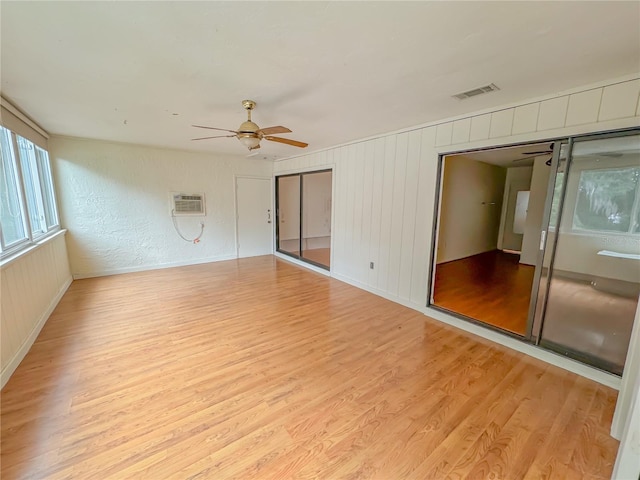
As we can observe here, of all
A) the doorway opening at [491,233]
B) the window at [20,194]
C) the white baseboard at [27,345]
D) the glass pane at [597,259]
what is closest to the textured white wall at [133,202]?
the window at [20,194]

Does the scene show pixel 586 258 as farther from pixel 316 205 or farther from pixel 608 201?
pixel 316 205

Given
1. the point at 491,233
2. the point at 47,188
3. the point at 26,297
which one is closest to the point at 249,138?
the point at 26,297

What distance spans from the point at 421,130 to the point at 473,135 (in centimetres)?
65

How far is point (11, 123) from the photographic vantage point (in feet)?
9.13

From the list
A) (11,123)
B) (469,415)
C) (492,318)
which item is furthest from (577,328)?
(11,123)

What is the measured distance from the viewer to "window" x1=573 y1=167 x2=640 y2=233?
2.02 m

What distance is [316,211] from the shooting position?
820cm

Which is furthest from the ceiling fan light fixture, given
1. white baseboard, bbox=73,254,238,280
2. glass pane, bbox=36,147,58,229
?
white baseboard, bbox=73,254,238,280

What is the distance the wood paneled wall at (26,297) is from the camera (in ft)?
7.14

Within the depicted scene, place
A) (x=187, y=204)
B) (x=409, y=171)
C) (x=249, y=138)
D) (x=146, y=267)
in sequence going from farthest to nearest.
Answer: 1. (x=187, y=204)
2. (x=146, y=267)
3. (x=409, y=171)
4. (x=249, y=138)

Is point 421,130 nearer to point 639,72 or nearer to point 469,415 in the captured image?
point 639,72

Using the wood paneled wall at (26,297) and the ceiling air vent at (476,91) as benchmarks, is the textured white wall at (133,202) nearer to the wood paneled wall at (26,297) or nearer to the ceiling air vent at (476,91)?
the wood paneled wall at (26,297)

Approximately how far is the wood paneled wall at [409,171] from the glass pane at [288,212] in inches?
85.1

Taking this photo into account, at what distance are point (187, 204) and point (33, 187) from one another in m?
2.19
